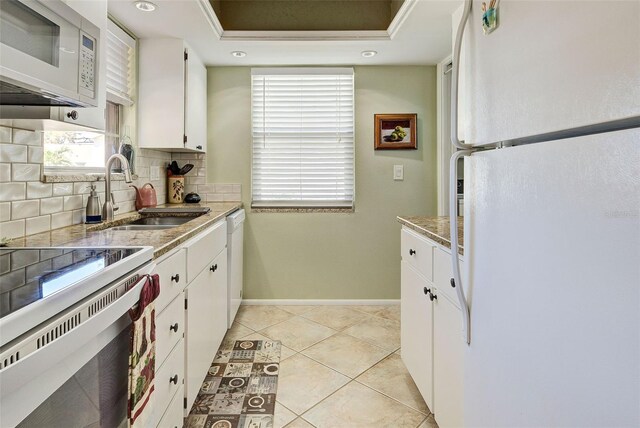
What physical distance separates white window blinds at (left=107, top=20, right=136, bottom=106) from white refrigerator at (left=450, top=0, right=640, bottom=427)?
6.96ft

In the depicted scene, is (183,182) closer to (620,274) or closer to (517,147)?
(517,147)

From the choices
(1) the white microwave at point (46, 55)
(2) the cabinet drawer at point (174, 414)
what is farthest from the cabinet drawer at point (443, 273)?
(1) the white microwave at point (46, 55)

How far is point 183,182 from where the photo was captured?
10.4 feet

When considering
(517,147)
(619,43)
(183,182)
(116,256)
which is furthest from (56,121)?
(183,182)

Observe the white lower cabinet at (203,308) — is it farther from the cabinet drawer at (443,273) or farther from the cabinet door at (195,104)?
the cabinet drawer at (443,273)

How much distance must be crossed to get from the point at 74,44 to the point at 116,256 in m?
0.74

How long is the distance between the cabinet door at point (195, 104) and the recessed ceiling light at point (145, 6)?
0.56 metres

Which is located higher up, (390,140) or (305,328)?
(390,140)

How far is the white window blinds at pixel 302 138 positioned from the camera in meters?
3.28

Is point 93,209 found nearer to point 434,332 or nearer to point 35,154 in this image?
point 35,154

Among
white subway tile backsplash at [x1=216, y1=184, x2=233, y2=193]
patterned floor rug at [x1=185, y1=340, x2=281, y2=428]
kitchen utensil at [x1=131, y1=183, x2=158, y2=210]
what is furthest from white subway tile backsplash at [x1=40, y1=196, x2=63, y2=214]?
white subway tile backsplash at [x1=216, y1=184, x2=233, y2=193]

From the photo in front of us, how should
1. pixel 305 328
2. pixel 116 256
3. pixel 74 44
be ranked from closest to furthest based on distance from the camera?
pixel 116 256 < pixel 74 44 < pixel 305 328

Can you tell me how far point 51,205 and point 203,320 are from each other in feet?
2.94

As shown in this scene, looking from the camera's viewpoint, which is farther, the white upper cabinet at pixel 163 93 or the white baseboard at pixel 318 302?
the white baseboard at pixel 318 302
